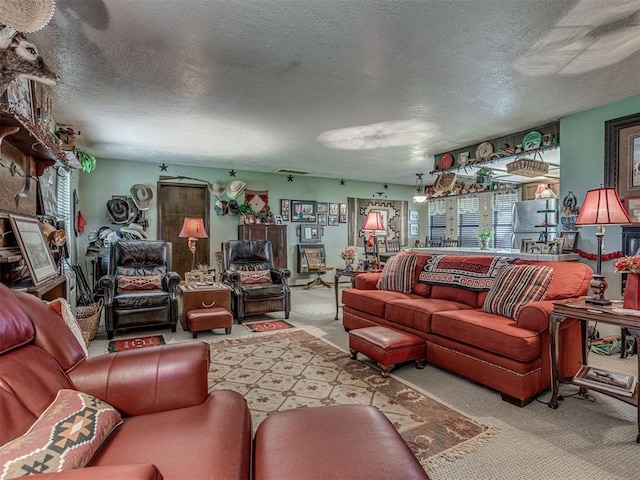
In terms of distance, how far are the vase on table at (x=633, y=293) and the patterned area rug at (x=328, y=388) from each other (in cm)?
116

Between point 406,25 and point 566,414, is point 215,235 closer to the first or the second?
point 406,25

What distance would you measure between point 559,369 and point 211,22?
3.32 metres

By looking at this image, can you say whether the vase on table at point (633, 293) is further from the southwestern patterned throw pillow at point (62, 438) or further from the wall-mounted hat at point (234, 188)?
the wall-mounted hat at point (234, 188)

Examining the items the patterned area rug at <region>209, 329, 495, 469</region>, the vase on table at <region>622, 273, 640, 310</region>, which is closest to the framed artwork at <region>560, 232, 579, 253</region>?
the vase on table at <region>622, 273, 640, 310</region>

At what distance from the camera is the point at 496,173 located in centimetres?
705

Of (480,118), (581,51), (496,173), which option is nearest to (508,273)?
(581,51)

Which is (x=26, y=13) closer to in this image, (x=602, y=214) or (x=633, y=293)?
(x=602, y=214)

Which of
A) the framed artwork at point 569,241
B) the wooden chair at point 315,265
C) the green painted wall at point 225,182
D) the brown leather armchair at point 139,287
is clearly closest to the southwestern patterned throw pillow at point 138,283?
the brown leather armchair at point 139,287

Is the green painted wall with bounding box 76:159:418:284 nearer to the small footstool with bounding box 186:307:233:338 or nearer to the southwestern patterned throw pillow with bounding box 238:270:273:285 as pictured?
the southwestern patterned throw pillow with bounding box 238:270:273:285

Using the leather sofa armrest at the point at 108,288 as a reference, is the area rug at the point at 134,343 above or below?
below

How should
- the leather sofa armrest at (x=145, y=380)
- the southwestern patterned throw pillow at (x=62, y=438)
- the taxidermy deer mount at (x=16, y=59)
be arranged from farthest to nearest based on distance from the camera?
the taxidermy deer mount at (x=16, y=59)
the leather sofa armrest at (x=145, y=380)
the southwestern patterned throw pillow at (x=62, y=438)

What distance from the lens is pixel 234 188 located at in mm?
6992

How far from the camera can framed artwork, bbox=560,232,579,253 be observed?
3.94m

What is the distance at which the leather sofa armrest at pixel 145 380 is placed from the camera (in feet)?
4.54
